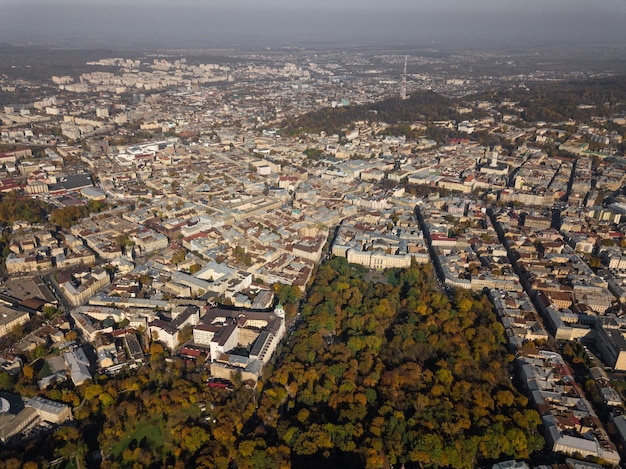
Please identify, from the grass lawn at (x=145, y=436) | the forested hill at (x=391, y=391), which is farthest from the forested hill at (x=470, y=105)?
the grass lawn at (x=145, y=436)

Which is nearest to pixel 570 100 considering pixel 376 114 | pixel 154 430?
pixel 376 114

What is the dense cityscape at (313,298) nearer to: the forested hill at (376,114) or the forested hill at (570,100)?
the forested hill at (376,114)

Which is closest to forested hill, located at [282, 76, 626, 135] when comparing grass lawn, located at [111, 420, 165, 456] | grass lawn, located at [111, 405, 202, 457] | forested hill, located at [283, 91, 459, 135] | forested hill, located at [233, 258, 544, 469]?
forested hill, located at [283, 91, 459, 135]

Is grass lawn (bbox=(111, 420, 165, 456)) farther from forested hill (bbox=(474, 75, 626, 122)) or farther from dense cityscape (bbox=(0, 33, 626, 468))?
forested hill (bbox=(474, 75, 626, 122))

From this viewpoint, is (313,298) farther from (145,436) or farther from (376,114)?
(376,114)

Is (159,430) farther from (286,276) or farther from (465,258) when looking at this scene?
(465,258)
